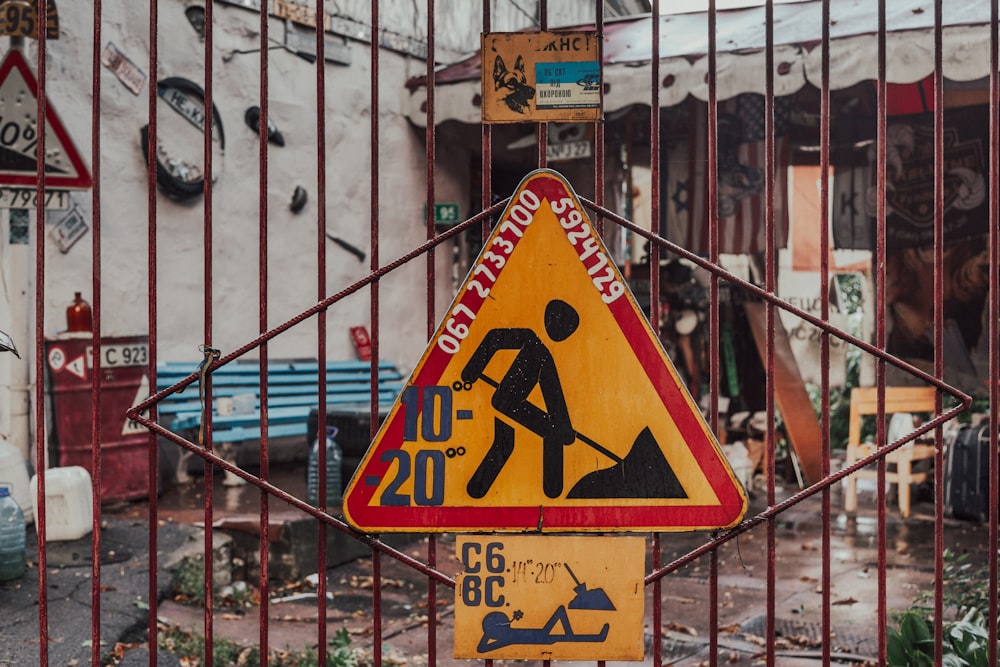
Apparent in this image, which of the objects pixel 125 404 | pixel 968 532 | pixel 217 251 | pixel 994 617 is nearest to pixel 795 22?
pixel 968 532

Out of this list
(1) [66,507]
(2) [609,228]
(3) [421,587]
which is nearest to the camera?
(1) [66,507]

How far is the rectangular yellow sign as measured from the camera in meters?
2.38

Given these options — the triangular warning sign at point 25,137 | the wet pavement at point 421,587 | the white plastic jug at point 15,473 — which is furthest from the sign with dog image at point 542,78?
the white plastic jug at point 15,473

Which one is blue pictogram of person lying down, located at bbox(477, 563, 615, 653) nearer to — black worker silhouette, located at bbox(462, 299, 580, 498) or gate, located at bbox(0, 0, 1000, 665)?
black worker silhouette, located at bbox(462, 299, 580, 498)

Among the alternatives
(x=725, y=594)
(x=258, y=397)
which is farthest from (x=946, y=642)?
(x=258, y=397)

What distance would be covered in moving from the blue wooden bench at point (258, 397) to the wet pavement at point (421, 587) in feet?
1.51

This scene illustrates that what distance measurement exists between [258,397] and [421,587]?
119 inches

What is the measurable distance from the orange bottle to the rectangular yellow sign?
5.28 metres

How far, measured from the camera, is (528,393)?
238 centimetres

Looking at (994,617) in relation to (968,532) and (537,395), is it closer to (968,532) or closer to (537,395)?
(537,395)

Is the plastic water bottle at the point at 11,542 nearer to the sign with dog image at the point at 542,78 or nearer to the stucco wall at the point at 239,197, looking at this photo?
the stucco wall at the point at 239,197

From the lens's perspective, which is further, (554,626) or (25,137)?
(25,137)

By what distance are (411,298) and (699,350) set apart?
3013 millimetres

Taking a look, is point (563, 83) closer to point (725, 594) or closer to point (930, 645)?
point (930, 645)
